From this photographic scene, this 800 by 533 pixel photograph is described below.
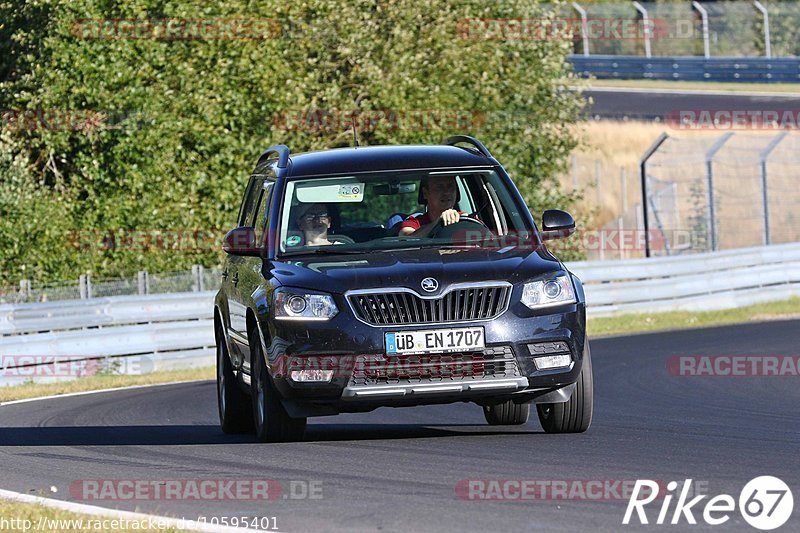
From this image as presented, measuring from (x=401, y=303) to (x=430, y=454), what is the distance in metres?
0.89

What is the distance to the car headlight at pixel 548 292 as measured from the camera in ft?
31.1

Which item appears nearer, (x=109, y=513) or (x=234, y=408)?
(x=109, y=513)

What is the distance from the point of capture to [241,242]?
10.5 m

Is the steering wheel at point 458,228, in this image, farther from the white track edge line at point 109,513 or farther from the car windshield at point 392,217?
the white track edge line at point 109,513

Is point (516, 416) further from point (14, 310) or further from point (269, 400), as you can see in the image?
point (14, 310)

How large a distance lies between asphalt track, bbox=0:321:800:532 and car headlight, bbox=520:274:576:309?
0.85m

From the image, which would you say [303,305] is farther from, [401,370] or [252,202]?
[252,202]

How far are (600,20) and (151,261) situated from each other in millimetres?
32264

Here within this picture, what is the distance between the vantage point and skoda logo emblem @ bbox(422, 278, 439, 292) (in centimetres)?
931

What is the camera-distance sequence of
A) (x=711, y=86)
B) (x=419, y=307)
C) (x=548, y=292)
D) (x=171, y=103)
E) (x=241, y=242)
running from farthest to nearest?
(x=711, y=86) < (x=171, y=103) < (x=241, y=242) < (x=548, y=292) < (x=419, y=307)

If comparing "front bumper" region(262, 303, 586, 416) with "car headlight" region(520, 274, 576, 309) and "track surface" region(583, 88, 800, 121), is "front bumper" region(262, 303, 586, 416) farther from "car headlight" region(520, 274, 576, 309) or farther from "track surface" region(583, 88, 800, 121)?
"track surface" region(583, 88, 800, 121)

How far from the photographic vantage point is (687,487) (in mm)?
7379

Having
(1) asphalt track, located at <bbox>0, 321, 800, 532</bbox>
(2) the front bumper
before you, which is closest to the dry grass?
(1) asphalt track, located at <bbox>0, 321, 800, 532</bbox>

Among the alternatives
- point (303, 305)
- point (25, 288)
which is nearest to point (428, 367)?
point (303, 305)
